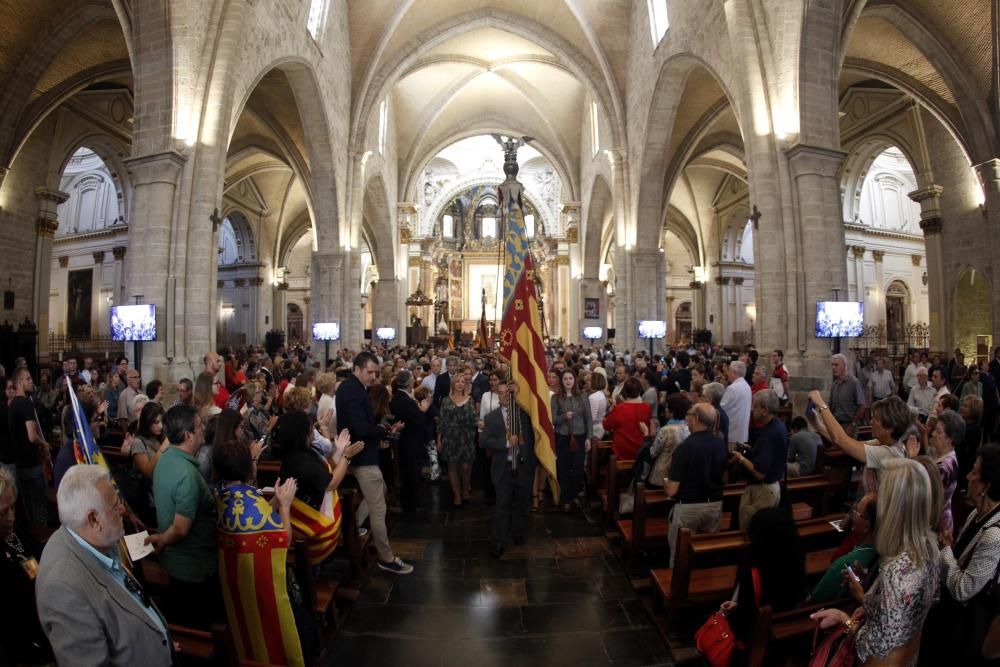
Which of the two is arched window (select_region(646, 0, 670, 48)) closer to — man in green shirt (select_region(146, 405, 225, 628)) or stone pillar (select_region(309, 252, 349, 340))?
stone pillar (select_region(309, 252, 349, 340))

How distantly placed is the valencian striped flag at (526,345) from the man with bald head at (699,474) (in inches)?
47.4

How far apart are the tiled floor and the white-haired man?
154 centimetres

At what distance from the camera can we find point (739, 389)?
5191 mm

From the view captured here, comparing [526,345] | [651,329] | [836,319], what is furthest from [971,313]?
[526,345]

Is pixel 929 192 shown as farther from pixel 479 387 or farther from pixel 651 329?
pixel 479 387

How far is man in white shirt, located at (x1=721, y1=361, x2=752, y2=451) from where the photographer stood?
5184 millimetres

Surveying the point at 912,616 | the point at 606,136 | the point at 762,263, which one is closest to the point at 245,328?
the point at 606,136

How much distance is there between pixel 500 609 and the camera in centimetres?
357

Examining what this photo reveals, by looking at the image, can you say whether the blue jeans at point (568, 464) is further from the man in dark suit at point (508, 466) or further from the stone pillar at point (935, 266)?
the stone pillar at point (935, 266)

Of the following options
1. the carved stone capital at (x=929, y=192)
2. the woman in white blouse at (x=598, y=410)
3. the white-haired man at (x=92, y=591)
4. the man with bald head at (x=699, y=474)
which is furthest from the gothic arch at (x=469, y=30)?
the white-haired man at (x=92, y=591)

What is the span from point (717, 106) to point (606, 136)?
4093mm

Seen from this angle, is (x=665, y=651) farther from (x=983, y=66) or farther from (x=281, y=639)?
(x=983, y=66)

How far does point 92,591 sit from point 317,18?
1527 cm

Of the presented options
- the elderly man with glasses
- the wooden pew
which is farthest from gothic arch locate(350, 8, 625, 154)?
the wooden pew
